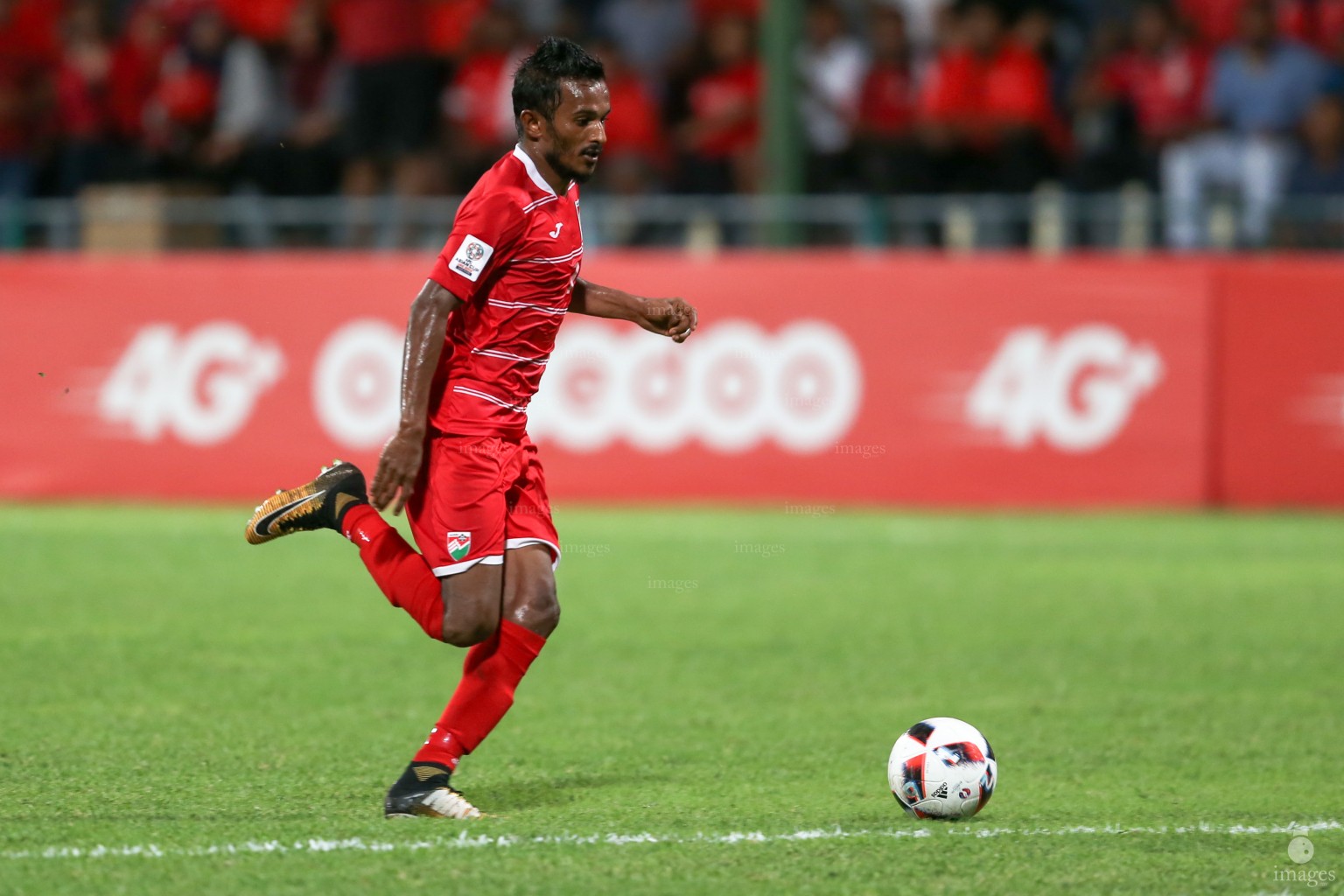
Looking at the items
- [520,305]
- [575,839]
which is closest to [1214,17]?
[520,305]

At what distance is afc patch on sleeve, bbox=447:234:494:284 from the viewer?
205 inches

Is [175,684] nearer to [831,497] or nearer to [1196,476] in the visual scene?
[831,497]

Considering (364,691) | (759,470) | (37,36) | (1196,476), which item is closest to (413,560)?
(364,691)

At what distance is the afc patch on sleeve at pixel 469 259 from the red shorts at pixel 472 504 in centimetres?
48

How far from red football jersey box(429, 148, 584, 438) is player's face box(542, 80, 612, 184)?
8 cm

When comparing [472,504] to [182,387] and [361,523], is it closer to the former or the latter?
[361,523]

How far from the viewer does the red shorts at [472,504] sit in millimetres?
5336

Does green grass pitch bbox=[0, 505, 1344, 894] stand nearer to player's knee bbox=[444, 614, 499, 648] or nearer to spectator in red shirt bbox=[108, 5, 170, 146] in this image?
player's knee bbox=[444, 614, 499, 648]

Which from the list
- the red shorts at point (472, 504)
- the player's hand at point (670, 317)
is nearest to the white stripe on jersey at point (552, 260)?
the player's hand at point (670, 317)

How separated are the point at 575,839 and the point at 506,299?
4.99 ft

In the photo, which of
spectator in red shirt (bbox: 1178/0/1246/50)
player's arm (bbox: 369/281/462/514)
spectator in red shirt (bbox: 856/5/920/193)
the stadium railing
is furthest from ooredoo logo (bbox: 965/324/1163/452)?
player's arm (bbox: 369/281/462/514)

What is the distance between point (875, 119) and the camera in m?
15.6

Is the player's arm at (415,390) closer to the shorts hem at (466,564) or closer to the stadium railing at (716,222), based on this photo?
the shorts hem at (466,564)

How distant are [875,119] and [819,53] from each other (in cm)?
100
